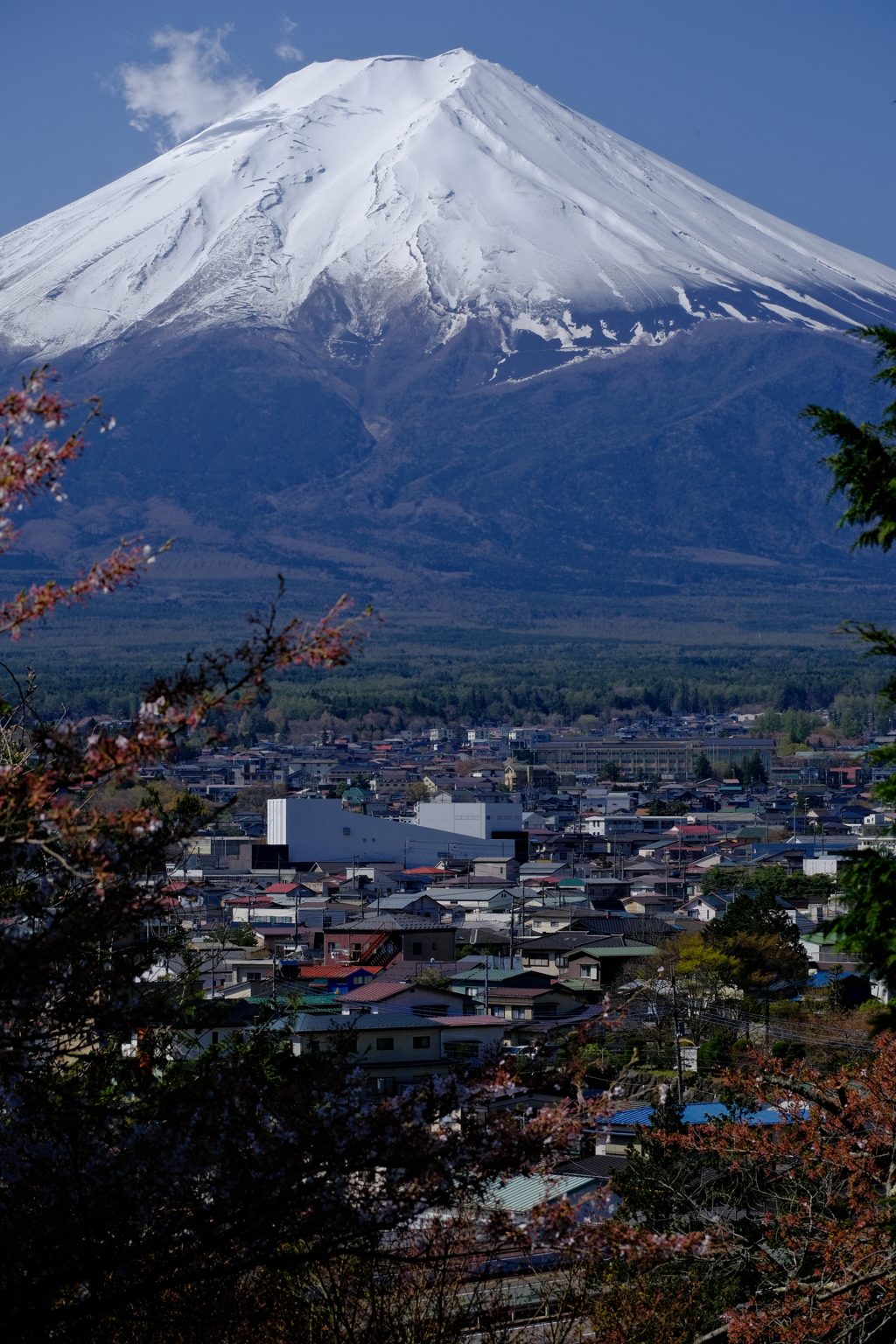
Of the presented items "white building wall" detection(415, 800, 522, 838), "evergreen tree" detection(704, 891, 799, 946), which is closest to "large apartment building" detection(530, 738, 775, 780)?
"white building wall" detection(415, 800, 522, 838)

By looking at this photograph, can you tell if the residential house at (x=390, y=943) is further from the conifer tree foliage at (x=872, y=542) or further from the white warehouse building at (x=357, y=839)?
the conifer tree foliage at (x=872, y=542)

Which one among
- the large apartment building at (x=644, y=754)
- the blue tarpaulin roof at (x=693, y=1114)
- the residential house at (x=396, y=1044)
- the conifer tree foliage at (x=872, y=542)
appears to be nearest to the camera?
the conifer tree foliage at (x=872, y=542)

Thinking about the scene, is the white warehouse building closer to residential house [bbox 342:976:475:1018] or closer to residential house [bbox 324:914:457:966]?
residential house [bbox 324:914:457:966]

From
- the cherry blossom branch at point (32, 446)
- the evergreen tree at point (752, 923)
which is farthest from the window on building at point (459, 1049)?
the cherry blossom branch at point (32, 446)

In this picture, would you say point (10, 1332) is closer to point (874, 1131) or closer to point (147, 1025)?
point (147, 1025)

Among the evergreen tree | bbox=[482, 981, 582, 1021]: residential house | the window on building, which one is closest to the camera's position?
the window on building

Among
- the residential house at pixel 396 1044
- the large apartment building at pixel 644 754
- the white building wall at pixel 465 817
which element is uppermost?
the large apartment building at pixel 644 754
